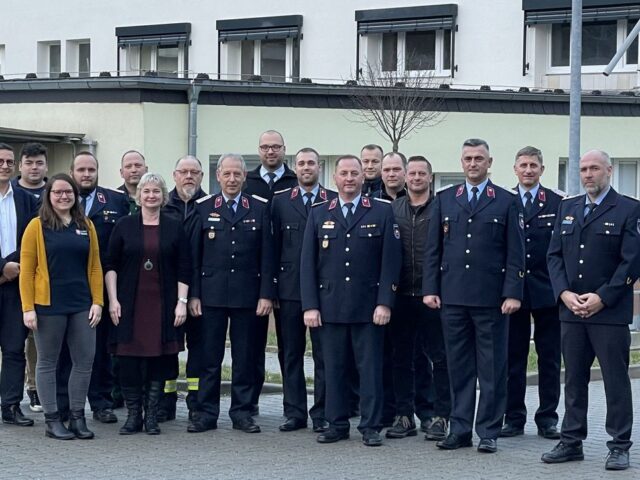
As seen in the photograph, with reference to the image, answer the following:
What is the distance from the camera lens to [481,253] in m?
10.5

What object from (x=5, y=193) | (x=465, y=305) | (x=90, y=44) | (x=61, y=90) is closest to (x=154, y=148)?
(x=61, y=90)

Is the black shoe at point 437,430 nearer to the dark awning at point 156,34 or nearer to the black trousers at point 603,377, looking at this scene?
the black trousers at point 603,377

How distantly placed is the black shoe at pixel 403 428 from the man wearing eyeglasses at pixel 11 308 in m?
3.03

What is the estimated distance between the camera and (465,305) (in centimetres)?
1050

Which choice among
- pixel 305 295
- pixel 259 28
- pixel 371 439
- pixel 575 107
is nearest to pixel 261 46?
pixel 259 28

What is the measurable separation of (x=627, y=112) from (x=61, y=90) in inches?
506

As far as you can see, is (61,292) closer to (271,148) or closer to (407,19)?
(271,148)

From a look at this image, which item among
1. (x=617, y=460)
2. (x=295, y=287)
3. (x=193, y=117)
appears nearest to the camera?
(x=617, y=460)

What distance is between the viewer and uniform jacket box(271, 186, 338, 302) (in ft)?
37.0

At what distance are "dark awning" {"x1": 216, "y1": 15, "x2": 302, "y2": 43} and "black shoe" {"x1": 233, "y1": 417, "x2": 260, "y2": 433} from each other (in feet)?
94.4

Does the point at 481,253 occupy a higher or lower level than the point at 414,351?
higher

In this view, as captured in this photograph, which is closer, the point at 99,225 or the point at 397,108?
the point at 99,225

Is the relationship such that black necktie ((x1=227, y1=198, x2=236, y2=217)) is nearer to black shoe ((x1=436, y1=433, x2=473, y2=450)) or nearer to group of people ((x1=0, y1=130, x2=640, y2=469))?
group of people ((x1=0, y1=130, x2=640, y2=469))

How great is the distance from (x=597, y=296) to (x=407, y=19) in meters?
28.2
